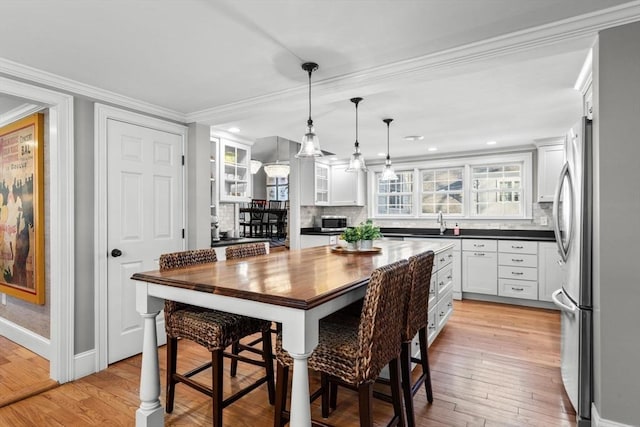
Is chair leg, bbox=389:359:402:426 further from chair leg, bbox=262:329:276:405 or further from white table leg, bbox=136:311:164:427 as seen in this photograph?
white table leg, bbox=136:311:164:427

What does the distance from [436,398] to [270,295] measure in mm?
1621

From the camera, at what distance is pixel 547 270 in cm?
451

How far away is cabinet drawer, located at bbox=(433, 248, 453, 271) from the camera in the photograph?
3.12 m

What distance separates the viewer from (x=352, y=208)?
6.61 m

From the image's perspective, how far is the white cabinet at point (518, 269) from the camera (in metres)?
4.59

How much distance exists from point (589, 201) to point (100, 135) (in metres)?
3.44

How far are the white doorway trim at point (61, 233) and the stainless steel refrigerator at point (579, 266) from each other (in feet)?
11.2

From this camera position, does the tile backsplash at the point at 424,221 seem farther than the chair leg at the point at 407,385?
Yes

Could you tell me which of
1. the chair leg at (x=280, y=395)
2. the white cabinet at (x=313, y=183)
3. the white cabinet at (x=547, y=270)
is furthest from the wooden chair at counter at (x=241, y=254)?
the white cabinet at (x=547, y=270)

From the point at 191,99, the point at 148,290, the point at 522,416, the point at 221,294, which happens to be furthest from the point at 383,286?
the point at 191,99

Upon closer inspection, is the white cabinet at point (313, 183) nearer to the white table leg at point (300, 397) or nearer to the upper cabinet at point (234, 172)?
the upper cabinet at point (234, 172)

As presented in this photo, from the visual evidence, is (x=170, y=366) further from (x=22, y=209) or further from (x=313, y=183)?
(x=313, y=183)

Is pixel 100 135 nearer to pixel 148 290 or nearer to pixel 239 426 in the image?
pixel 148 290

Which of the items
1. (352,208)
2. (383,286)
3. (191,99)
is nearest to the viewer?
(383,286)
